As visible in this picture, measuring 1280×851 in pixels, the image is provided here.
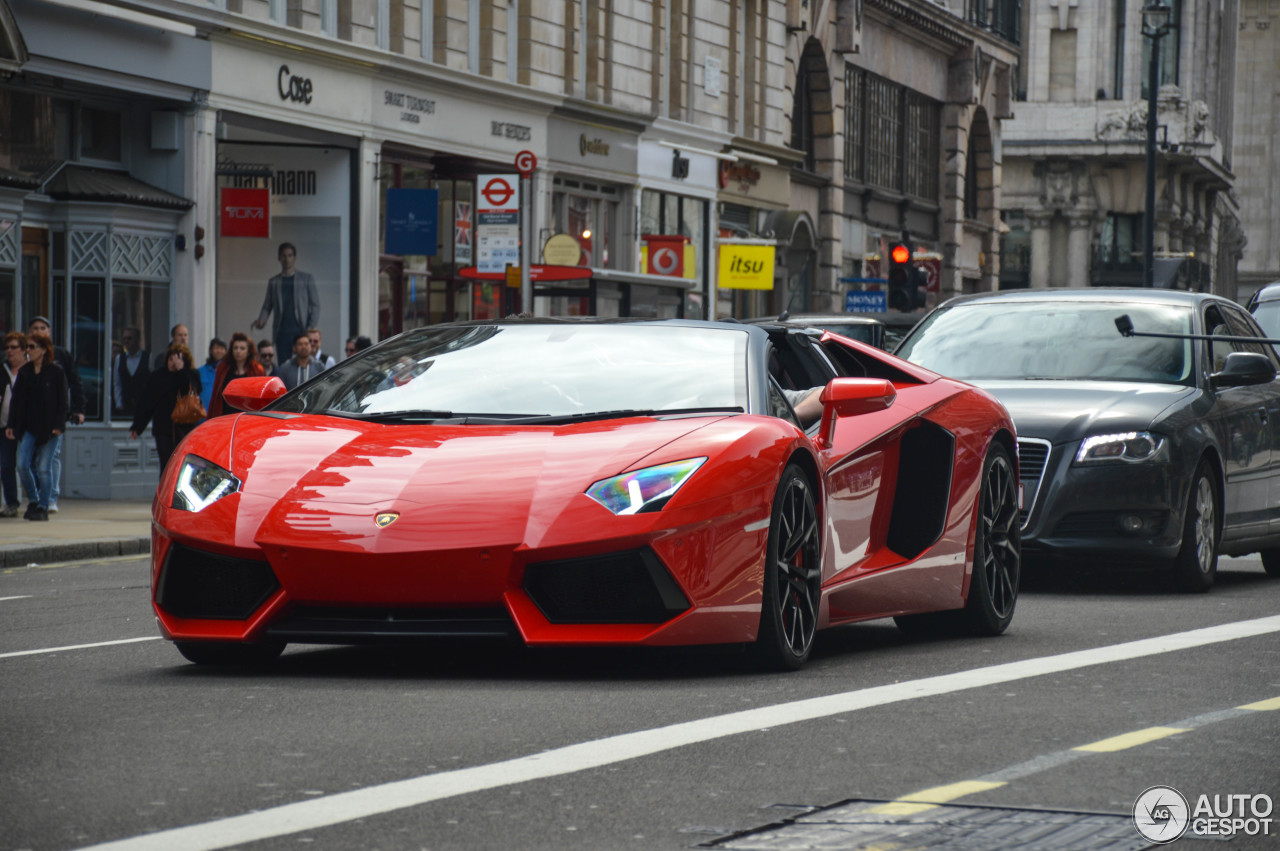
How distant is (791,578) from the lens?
761 cm

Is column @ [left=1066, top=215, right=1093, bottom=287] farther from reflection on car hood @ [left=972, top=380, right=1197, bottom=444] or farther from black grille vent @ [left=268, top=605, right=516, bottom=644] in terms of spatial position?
black grille vent @ [left=268, top=605, right=516, bottom=644]

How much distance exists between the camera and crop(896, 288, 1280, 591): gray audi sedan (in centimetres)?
1161

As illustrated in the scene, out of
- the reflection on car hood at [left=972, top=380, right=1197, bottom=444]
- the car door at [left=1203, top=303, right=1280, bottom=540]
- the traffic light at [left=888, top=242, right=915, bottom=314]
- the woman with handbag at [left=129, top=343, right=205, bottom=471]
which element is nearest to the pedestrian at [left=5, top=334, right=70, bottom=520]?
the woman with handbag at [left=129, top=343, right=205, bottom=471]

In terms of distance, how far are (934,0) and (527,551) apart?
48265 millimetres

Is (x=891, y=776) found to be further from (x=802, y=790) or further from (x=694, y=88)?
(x=694, y=88)

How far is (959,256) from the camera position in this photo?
5675 centimetres

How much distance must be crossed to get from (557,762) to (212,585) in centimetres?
202

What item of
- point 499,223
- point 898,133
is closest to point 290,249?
point 499,223

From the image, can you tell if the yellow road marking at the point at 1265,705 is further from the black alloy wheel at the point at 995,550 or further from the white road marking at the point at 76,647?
the white road marking at the point at 76,647

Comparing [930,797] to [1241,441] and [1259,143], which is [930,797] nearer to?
[1241,441]

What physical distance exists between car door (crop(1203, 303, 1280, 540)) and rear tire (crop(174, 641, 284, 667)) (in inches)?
254

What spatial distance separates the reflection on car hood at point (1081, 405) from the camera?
459 inches

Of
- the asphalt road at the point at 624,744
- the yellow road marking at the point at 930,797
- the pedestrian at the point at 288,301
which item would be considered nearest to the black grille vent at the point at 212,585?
the asphalt road at the point at 624,744

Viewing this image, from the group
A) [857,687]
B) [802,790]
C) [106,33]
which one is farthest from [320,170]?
[802,790]
